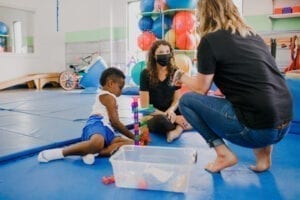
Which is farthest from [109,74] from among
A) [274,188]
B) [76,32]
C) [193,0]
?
[76,32]

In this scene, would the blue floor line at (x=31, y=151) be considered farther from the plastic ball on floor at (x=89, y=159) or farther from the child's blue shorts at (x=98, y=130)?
the plastic ball on floor at (x=89, y=159)

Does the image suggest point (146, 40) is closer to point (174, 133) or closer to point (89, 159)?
point (174, 133)

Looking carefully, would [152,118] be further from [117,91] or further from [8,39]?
[8,39]

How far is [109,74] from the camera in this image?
2.04 m

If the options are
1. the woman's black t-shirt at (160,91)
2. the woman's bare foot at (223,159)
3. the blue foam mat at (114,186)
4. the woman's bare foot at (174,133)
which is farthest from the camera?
the woman's black t-shirt at (160,91)

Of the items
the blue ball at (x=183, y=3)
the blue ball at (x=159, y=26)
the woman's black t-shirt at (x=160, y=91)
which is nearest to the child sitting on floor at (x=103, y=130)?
the woman's black t-shirt at (x=160, y=91)

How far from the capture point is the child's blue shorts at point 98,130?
1920 mm

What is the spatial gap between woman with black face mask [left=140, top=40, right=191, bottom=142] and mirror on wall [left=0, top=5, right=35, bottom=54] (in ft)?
20.1

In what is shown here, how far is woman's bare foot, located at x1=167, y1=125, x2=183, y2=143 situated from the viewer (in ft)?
7.52

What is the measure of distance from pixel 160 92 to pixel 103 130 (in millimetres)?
771

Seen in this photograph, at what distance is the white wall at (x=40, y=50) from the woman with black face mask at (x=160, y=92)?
18.4ft

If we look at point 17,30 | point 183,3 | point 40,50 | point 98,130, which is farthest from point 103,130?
point 17,30

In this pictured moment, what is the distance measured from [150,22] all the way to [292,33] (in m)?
2.38

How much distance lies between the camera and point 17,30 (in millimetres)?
7938
